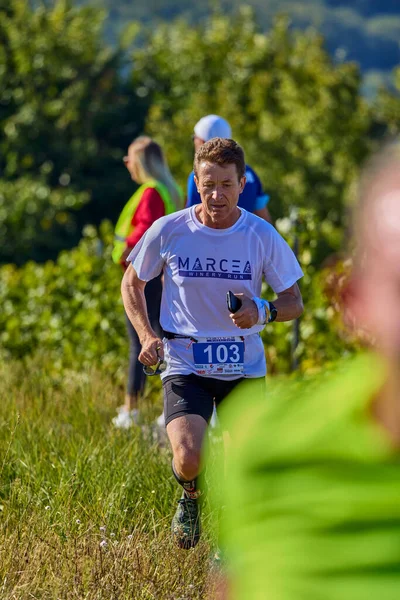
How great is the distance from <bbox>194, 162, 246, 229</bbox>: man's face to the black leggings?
197 centimetres

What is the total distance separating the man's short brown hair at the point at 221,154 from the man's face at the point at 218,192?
0.05ft

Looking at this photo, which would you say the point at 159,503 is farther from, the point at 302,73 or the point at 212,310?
the point at 302,73

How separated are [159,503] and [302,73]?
2647cm

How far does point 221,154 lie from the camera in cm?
468

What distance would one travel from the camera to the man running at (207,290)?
455 centimetres

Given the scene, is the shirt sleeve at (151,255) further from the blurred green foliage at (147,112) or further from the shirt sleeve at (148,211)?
the blurred green foliage at (147,112)

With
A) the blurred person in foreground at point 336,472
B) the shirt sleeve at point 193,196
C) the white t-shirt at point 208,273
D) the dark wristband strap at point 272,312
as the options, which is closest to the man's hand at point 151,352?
the white t-shirt at point 208,273

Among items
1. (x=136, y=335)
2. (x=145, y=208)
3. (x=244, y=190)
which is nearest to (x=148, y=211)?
(x=145, y=208)

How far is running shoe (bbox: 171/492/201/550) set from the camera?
426cm

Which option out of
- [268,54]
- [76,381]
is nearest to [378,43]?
[268,54]

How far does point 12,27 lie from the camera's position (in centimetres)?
3123

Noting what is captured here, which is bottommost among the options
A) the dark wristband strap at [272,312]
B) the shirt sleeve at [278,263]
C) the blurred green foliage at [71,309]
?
the dark wristband strap at [272,312]

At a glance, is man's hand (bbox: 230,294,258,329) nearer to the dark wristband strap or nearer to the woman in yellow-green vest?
the dark wristband strap

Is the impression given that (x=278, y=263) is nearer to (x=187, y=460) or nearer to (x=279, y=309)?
(x=279, y=309)
